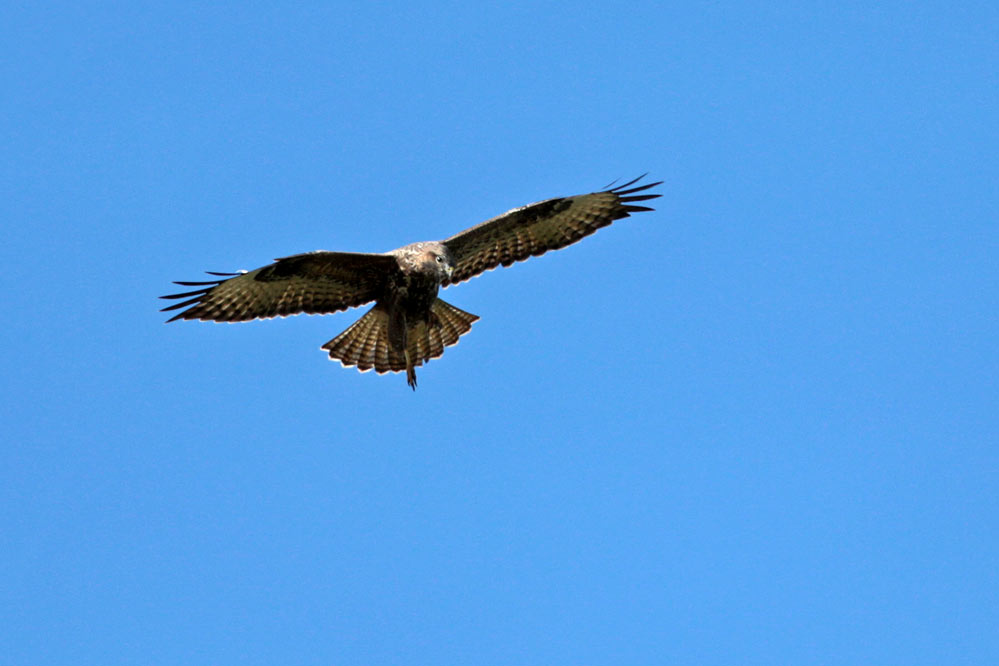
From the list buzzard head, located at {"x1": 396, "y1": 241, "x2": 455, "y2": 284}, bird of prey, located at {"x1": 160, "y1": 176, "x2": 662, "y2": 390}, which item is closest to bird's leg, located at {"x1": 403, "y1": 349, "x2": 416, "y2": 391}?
bird of prey, located at {"x1": 160, "y1": 176, "x2": 662, "y2": 390}

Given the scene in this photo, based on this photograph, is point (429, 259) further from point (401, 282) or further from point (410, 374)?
point (410, 374)

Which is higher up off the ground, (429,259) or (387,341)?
(429,259)

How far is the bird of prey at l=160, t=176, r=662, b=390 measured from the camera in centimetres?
1220

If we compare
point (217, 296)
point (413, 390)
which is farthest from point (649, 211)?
point (217, 296)

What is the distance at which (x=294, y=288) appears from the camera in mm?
12484

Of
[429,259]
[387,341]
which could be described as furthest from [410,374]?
[429,259]

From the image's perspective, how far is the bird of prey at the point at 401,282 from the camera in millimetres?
12203

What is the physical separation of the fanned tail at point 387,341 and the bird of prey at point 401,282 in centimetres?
1

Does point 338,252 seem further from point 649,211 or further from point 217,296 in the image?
point 649,211

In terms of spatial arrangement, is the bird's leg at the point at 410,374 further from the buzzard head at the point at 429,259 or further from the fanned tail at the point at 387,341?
the buzzard head at the point at 429,259

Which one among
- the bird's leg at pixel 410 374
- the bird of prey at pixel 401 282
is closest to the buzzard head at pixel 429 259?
the bird of prey at pixel 401 282

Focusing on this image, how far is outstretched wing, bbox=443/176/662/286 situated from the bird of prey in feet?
0.03

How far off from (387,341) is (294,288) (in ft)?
3.73

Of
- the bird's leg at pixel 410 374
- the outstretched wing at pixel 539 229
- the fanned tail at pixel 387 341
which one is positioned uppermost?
the outstretched wing at pixel 539 229
